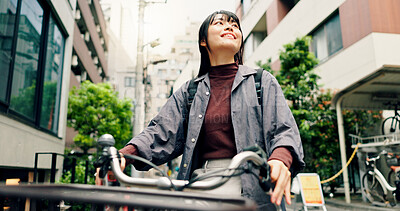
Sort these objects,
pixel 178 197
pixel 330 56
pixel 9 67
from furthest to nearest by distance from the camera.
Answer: pixel 330 56
pixel 9 67
pixel 178 197

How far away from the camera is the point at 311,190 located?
26.5 feet

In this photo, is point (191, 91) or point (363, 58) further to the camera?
point (363, 58)

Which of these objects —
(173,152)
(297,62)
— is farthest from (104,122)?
(173,152)

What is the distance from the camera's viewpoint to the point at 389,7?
11305 millimetres

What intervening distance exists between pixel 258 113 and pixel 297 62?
409 inches

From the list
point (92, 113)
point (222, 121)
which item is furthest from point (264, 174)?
point (92, 113)

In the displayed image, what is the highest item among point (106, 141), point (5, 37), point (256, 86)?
point (5, 37)

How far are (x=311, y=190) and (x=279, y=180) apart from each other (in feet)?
24.6

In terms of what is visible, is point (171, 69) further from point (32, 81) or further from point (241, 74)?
point (241, 74)

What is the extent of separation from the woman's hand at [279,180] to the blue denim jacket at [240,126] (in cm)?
20

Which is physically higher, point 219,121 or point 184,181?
point 219,121

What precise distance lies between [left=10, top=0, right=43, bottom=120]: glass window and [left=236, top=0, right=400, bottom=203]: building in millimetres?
4342

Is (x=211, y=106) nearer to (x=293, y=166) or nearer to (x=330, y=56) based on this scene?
(x=293, y=166)

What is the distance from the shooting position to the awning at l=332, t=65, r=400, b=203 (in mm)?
8781
